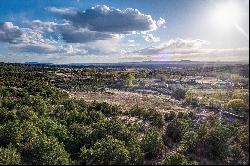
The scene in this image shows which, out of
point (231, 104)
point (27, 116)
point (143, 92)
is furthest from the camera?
point (143, 92)

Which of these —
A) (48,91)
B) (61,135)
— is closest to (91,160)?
(61,135)

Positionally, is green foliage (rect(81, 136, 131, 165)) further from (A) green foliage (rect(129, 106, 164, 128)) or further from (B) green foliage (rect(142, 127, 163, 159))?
(A) green foliage (rect(129, 106, 164, 128))

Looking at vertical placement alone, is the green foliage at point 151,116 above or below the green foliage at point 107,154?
below

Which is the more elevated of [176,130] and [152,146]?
[152,146]

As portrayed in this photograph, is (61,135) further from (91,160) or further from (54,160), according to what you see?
(54,160)

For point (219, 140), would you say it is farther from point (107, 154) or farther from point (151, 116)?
point (151, 116)

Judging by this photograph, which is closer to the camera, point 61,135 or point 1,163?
point 1,163

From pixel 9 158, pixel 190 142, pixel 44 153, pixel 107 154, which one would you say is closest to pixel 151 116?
pixel 190 142

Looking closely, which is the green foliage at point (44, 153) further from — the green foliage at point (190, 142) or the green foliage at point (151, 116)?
the green foliage at point (151, 116)

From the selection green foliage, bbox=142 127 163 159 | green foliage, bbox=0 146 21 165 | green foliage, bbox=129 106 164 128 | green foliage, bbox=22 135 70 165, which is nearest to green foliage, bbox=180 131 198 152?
green foliage, bbox=142 127 163 159

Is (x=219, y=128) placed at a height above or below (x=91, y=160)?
above

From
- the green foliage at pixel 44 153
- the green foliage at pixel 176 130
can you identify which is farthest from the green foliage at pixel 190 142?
the green foliage at pixel 44 153
